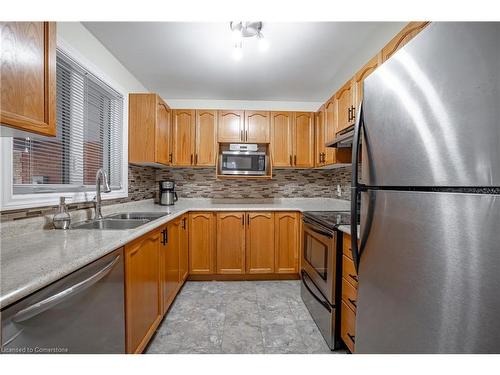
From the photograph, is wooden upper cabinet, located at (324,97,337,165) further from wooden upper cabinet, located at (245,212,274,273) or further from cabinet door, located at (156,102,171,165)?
cabinet door, located at (156,102,171,165)

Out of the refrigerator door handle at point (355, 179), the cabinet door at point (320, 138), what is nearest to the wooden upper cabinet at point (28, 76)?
the refrigerator door handle at point (355, 179)

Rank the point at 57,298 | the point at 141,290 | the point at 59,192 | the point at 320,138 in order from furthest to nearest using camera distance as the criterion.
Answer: the point at 320,138 → the point at 59,192 → the point at 141,290 → the point at 57,298

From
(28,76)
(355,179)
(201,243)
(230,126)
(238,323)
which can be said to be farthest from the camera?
(230,126)

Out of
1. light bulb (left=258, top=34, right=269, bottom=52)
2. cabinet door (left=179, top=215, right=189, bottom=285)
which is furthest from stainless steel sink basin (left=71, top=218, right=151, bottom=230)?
light bulb (left=258, top=34, right=269, bottom=52)

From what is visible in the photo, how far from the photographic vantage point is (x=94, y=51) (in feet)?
6.07

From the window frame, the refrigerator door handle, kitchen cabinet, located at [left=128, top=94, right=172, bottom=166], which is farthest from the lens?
kitchen cabinet, located at [left=128, top=94, right=172, bottom=166]

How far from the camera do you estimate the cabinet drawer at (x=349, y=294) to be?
1.32 meters

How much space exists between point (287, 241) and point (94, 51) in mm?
2683

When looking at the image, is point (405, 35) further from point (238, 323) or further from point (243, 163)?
point (238, 323)

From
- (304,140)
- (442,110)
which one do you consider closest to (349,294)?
(442,110)

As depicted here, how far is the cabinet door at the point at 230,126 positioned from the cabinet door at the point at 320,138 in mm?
1010

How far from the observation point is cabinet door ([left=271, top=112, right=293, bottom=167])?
297 centimetres

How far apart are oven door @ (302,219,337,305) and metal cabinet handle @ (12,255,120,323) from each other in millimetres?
1343

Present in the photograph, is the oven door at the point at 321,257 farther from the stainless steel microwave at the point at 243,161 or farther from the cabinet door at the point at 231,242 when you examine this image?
the stainless steel microwave at the point at 243,161
